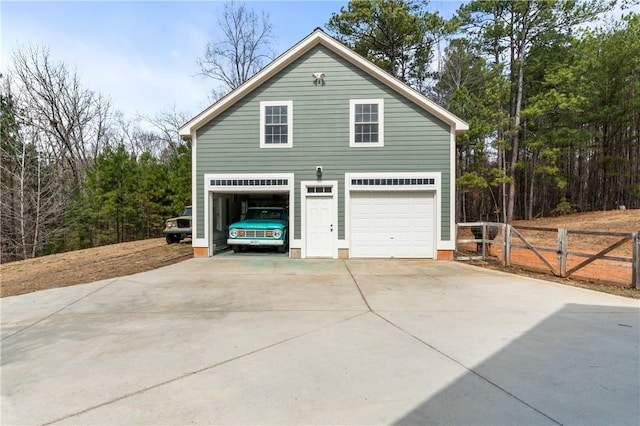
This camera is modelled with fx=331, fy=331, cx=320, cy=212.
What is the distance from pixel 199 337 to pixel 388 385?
8.14 feet

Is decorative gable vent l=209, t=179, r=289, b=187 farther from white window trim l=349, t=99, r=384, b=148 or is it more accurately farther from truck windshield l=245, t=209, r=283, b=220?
white window trim l=349, t=99, r=384, b=148

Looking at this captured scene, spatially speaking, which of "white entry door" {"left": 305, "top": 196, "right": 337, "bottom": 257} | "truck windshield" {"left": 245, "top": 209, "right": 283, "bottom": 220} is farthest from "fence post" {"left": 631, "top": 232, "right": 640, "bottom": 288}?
"truck windshield" {"left": 245, "top": 209, "right": 283, "bottom": 220}

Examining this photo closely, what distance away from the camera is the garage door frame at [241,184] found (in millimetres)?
11266

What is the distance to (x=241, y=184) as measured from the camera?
11.4 metres

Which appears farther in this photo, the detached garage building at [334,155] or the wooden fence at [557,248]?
the detached garage building at [334,155]

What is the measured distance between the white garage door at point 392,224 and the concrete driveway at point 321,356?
13.9 feet

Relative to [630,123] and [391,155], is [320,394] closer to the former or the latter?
[391,155]

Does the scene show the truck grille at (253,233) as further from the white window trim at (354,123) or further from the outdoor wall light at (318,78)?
the outdoor wall light at (318,78)

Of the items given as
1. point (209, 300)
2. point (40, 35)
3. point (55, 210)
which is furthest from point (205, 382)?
point (40, 35)

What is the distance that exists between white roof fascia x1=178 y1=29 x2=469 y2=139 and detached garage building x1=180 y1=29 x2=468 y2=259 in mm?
36

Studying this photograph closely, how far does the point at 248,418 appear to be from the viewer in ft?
8.43

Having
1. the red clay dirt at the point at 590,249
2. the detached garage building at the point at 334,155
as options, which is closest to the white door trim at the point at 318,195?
the detached garage building at the point at 334,155

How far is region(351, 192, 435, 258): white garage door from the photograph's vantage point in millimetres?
11000

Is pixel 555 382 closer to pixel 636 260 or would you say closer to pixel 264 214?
pixel 636 260
